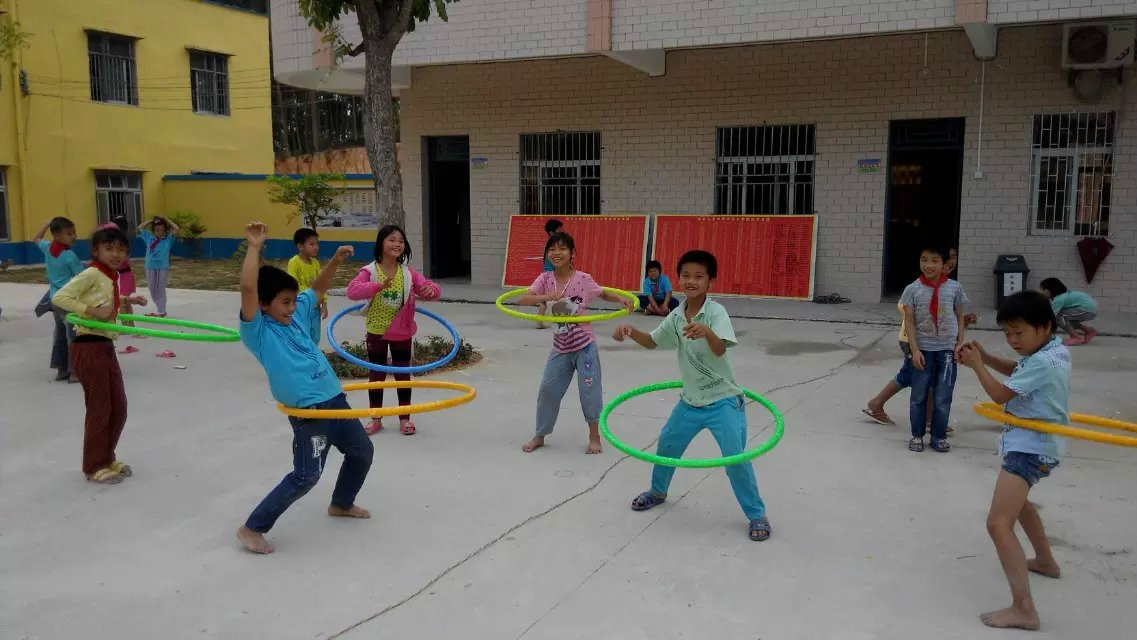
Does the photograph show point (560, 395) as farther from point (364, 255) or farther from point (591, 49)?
point (364, 255)

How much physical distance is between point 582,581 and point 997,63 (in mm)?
11833

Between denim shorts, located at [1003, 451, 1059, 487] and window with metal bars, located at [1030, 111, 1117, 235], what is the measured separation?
10726 millimetres

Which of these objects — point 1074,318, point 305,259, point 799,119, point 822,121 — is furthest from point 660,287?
point 305,259

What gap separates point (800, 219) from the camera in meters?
14.4

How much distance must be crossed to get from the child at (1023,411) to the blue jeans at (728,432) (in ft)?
3.90

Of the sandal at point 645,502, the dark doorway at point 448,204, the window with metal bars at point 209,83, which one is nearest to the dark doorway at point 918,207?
the dark doorway at point 448,204

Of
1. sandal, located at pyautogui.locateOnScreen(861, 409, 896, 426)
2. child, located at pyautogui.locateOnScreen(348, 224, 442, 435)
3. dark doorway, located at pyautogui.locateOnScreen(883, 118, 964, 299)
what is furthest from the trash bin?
child, located at pyautogui.locateOnScreen(348, 224, 442, 435)

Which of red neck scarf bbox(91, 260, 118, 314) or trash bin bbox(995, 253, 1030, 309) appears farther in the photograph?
trash bin bbox(995, 253, 1030, 309)

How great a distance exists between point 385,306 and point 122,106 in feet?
69.9

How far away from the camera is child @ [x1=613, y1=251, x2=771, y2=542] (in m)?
4.67

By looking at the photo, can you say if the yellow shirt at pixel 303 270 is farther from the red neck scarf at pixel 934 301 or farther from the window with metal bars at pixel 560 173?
the window with metal bars at pixel 560 173

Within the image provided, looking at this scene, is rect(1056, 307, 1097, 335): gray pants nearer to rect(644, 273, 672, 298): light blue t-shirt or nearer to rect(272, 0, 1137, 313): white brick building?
rect(272, 0, 1137, 313): white brick building

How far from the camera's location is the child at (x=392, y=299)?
6492 millimetres

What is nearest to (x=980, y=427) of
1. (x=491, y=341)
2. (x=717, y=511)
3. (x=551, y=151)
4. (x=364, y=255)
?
(x=717, y=511)
